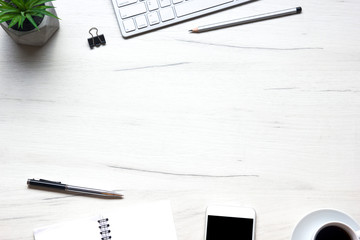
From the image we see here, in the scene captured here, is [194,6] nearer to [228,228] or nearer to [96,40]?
[96,40]

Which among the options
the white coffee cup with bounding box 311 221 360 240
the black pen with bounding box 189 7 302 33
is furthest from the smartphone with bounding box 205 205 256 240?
the black pen with bounding box 189 7 302 33

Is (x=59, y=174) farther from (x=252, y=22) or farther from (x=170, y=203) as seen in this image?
(x=252, y=22)

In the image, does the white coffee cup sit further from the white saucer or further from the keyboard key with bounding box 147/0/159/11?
the keyboard key with bounding box 147/0/159/11

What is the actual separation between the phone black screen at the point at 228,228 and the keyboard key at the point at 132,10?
0.44m

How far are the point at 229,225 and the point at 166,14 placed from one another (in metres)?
0.44

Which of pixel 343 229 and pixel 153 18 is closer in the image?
pixel 343 229

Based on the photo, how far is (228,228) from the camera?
33.5 inches

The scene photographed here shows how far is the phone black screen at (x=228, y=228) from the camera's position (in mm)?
849

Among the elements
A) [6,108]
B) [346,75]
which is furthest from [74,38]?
[346,75]

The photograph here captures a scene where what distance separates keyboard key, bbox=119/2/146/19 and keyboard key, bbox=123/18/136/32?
0.01 meters

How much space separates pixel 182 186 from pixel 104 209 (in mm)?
160

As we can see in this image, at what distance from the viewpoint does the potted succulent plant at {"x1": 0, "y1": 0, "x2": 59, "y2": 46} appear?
804 mm

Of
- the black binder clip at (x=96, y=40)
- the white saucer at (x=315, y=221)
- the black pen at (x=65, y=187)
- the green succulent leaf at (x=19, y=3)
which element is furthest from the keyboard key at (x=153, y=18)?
the white saucer at (x=315, y=221)

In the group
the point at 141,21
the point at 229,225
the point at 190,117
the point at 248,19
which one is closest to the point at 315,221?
the point at 229,225
